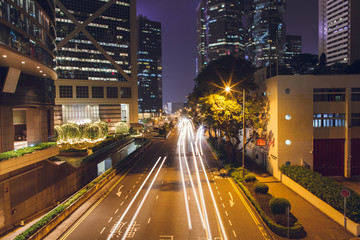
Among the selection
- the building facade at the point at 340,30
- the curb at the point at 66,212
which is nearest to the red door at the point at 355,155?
the curb at the point at 66,212

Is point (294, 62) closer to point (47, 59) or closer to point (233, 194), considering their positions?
point (233, 194)

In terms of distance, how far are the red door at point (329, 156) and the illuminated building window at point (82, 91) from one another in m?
A: 78.1

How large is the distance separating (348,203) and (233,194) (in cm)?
892

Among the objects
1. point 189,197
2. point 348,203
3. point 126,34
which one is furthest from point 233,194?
point 126,34

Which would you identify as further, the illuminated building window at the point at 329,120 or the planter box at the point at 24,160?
the illuminated building window at the point at 329,120

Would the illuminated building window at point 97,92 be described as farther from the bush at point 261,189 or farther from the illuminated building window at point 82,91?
the bush at point 261,189

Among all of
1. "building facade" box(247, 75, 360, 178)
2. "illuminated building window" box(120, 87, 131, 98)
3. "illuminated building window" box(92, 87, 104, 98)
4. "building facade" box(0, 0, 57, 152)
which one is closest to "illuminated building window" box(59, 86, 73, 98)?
"illuminated building window" box(92, 87, 104, 98)

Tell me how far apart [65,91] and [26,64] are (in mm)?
66690

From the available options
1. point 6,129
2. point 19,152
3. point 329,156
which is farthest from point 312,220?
point 6,129

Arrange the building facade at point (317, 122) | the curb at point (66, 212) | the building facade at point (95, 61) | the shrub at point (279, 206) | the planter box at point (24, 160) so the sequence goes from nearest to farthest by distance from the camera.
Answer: the curb at point (66, 212) < the shrub at point (279, 206) < the planter box at point (24, 160) < the building facade at point (317, 122) < the building facade at point (95, 61)

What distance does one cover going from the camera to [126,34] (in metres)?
94.0

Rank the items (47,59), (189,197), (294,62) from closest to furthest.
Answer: (189,197), (47,59), (294,62)

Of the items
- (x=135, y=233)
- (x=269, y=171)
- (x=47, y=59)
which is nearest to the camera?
(x=135, y=233)

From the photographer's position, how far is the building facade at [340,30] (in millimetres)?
112062
